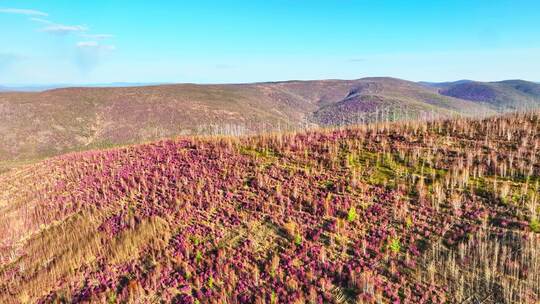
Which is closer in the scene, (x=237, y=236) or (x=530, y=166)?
(x=237, y=236)

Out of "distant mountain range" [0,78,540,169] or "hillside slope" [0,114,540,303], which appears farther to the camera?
"distant mountain range" [0,78,540,169]

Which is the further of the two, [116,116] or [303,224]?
[116,116]

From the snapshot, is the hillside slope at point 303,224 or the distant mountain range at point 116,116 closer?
the hillside slope at point 303,224

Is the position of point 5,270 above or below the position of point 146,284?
below

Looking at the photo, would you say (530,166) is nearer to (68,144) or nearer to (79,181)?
(79,181)

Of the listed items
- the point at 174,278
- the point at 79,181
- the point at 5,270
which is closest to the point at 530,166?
the point at 174,278

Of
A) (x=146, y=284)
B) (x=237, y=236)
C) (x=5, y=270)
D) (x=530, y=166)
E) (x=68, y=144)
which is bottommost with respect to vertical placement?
(x=68, y=144)

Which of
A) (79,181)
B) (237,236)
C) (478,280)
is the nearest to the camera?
(478,280)

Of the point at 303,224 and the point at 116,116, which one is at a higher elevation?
→ the point at 303,224
